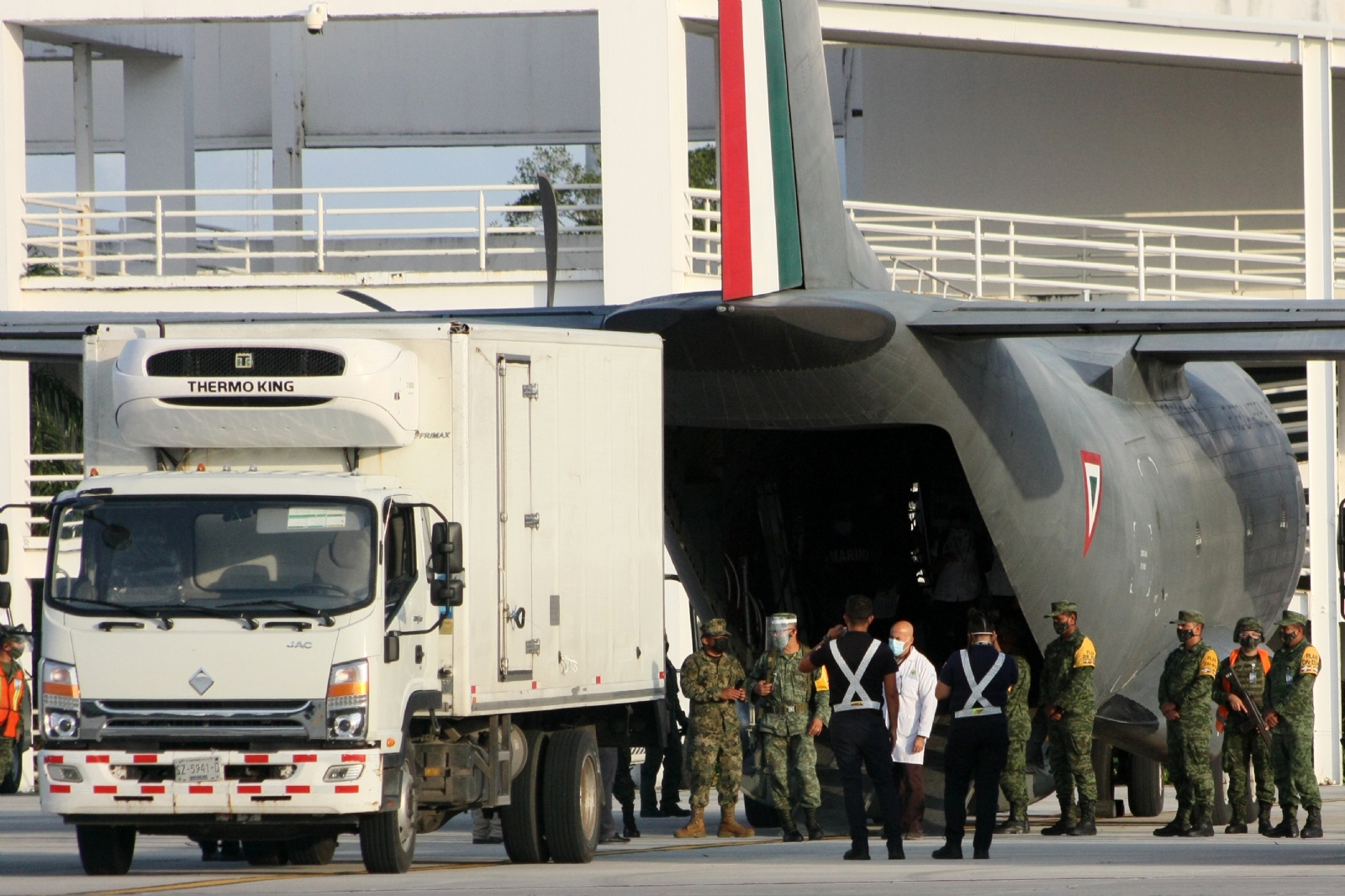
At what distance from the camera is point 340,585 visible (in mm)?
11016

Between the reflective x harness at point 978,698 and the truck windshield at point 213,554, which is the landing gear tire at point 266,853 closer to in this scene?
the truck windshield at point 213,554

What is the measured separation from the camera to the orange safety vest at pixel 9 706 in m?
16.1

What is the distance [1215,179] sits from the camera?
27953mm

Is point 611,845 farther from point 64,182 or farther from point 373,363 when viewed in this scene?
point 64,182

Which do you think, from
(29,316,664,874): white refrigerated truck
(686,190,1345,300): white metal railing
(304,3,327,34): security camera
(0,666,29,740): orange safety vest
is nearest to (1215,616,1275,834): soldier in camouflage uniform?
(29,316,664,874): white refrigerated truck

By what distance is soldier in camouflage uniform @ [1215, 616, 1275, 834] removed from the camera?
605 inches

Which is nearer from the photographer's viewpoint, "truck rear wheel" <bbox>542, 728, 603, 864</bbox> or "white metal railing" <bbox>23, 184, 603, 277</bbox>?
"truck rear wheel" <bbox>542, 728, 603, 864</bbox>

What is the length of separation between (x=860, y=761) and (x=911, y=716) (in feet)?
5.29

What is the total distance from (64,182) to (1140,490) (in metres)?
27.3

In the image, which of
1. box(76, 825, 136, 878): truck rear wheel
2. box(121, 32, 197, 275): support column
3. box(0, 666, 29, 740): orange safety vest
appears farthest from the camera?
box(121, 32, 197, 275): support column

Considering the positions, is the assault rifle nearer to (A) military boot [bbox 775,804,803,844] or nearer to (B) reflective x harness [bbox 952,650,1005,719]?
(B) reflective x harness [bbox 952,650,1005,719]

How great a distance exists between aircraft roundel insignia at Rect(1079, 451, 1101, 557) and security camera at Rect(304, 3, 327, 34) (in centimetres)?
1102

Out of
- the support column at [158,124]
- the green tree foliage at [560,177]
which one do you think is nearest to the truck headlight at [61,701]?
the support column at [158,124]

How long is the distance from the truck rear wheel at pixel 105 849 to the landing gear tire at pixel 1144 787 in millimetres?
10742
